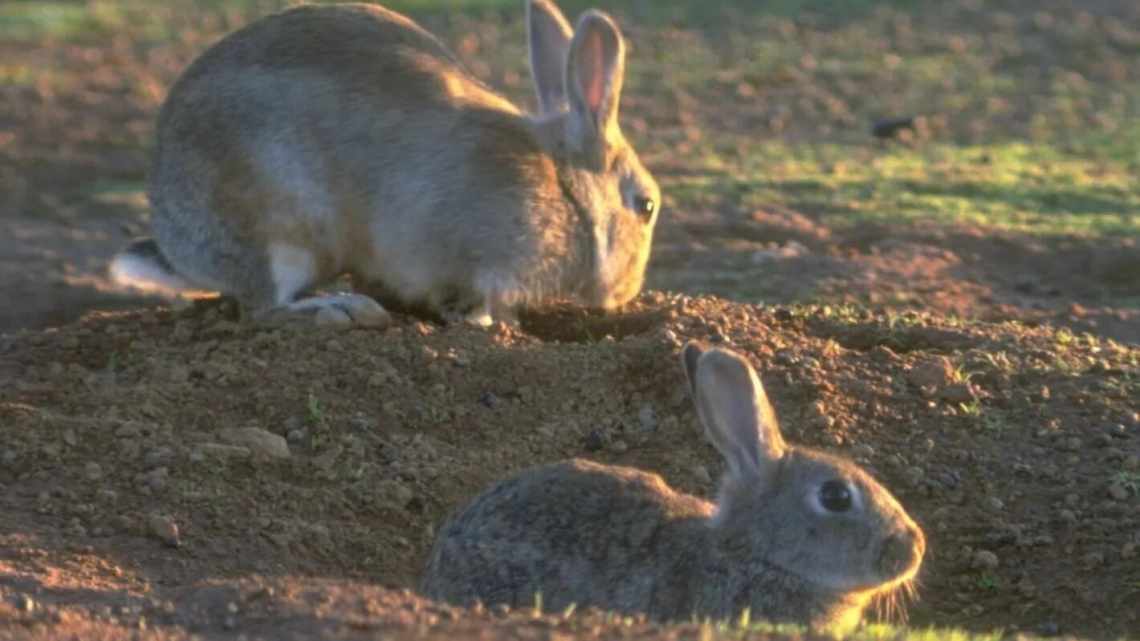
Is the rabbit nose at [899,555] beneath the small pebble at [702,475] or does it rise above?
above

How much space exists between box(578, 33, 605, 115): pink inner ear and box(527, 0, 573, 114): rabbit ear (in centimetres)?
37

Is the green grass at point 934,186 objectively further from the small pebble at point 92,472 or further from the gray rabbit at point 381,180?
the small pebble at point 92,472

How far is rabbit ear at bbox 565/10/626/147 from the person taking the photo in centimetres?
881

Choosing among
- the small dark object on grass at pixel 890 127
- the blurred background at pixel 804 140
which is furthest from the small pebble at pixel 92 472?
the small dark object on grass at pixel 890 127

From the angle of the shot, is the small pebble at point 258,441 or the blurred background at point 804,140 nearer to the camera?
the small pebble at point 258,441

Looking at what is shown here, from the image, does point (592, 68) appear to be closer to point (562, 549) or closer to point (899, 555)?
point (562, 549)

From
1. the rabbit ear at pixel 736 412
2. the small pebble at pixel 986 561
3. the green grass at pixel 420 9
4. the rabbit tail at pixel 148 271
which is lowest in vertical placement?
the green grass at pixel 420 9

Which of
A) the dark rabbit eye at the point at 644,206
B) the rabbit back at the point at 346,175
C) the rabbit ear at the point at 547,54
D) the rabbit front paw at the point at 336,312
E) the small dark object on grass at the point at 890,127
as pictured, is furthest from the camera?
the small dark object on grass at the point at 890,127

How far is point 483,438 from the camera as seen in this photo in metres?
7.75

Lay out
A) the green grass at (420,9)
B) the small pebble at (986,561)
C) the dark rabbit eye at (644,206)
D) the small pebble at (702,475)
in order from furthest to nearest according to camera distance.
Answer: the green grass at (420,9) < the dark rabbit eye at (644,206) < the small pebble at (702,475) < the small pebble at (986,561)

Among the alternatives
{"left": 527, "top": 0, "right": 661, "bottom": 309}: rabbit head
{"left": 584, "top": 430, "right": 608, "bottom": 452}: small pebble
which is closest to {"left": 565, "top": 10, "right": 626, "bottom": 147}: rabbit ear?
{"left": 527, "top": 0, "right": 661, "bottom": 309}: rabbit head

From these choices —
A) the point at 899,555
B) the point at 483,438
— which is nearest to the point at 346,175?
the point at 483,438

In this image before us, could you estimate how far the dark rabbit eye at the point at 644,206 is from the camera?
9.05m

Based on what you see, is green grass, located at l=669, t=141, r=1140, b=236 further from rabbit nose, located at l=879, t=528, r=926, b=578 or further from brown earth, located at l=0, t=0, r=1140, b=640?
rabbit nose, located at l=879, t=528, r=926, b=578
